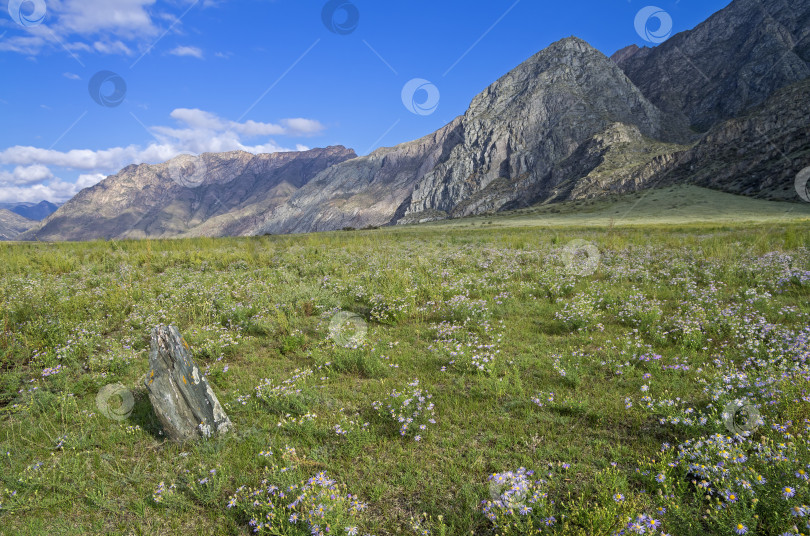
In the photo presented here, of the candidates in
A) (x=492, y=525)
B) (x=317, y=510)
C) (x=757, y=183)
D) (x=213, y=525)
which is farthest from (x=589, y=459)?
(x=757, y=183)

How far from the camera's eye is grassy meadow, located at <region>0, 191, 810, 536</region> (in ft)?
11.5

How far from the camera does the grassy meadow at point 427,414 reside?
350 centimetres

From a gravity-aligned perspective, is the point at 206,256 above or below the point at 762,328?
above

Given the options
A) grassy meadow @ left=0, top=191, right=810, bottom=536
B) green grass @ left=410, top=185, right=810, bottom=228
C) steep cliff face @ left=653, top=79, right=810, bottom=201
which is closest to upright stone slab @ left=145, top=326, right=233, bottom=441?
grassy meadow @ left=0, top=191, right=810, bottom=536

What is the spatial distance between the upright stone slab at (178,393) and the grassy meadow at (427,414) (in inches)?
9.5

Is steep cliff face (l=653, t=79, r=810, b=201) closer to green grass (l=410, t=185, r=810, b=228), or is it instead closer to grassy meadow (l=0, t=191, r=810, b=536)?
green grass (l=410, t=185, r=810, b=228)

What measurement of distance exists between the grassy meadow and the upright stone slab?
0.24 m

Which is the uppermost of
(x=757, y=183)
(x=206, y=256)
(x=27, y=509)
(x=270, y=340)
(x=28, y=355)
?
(x=206, y=256)

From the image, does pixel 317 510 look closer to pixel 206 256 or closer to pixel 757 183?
pixel 206 256

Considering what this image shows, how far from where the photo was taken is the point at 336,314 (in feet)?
30.9

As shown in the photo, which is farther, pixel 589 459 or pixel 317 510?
pixel 589 459

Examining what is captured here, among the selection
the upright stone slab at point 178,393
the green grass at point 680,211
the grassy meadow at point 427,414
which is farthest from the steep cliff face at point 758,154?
the upright stone slab at point 178,393

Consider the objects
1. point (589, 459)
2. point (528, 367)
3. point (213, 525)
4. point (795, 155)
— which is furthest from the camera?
point (795, 155)

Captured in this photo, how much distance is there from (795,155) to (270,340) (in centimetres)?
12647
